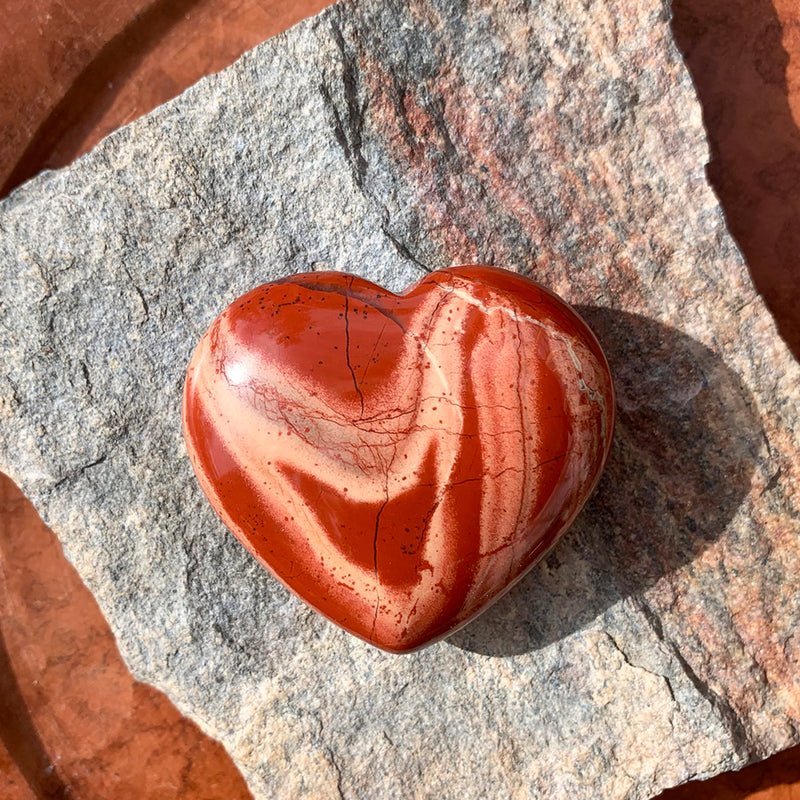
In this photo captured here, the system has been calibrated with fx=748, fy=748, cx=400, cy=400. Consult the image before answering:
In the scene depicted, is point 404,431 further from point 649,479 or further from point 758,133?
point 758,133

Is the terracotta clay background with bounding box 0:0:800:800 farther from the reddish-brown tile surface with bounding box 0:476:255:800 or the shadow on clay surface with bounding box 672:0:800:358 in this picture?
the shadow on clay surface with bounding box 672:0:800:358

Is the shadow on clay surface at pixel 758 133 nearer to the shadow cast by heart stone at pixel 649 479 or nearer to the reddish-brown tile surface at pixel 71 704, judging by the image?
the shadow cast by heart stone at pixel 649 479

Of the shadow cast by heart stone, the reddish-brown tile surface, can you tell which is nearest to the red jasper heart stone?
the shadow cast by heart stone

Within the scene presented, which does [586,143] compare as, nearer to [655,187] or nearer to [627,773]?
[655,187]

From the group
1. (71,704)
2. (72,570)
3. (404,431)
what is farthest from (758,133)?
(71,704)

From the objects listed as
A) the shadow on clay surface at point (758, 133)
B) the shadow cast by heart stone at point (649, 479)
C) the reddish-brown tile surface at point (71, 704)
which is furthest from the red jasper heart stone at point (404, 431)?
the reddish-brown tile surface at point (71, 704)

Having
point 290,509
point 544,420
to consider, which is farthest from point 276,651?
point 544,420
